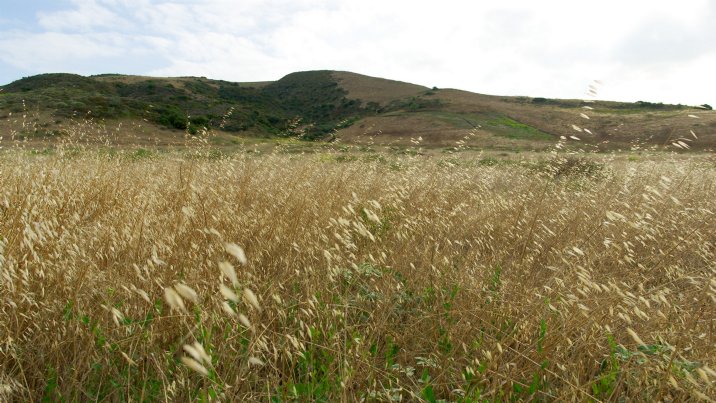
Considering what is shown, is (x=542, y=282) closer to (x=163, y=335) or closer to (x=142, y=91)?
(x=163, y=335)

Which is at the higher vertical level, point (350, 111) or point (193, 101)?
point (350, 111)

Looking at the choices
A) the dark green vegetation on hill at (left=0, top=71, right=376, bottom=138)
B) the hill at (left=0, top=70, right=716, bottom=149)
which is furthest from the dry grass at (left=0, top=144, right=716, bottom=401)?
the dark green vegetation on hill at (left=0, top=71, right=376, bottom=138)

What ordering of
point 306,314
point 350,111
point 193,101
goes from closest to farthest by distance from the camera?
1. point 306,314
2. point 193,101
3. point 350,111

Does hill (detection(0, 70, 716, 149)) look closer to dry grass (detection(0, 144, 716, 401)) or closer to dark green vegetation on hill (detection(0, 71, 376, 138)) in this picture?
dark green vegetation on hill (detection(0, 71, 376, 138))

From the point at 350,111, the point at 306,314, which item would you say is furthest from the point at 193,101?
the point at 306,314

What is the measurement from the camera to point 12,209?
271 cm

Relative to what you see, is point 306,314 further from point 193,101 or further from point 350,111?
point 350,111

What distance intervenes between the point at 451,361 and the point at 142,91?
59.3m

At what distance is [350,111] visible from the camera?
61969mm

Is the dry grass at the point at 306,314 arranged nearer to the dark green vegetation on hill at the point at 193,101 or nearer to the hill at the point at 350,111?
the hill at the point at 350,111

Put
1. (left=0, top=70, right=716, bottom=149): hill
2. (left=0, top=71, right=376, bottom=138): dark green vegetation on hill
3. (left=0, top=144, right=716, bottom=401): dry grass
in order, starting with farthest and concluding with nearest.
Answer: (left=0, top=70, right=716, bottom=149): hill
(left=0, top=71, right=376, bottom=138): dark green vegetation on hill
(left=0, top=144, right=716, bottom=401): dry grass

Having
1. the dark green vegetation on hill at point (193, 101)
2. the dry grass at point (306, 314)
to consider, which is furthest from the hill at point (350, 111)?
the dry grass at point (306, 314)

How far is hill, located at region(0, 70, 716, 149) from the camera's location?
94.2 feet

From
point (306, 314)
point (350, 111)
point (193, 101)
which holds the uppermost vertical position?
point (350, 111)
